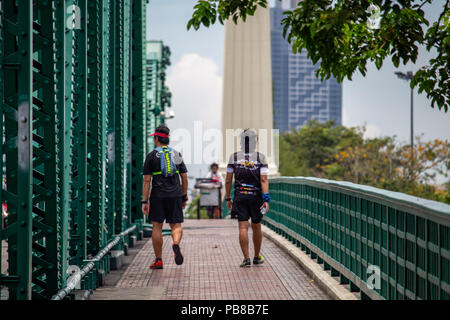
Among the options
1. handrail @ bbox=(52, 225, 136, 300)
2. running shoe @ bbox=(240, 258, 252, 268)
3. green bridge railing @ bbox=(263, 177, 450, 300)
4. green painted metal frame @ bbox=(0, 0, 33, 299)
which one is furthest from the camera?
running shoe @ bbox=(240, 258, 252, 268)

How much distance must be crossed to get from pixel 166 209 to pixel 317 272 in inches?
91.3

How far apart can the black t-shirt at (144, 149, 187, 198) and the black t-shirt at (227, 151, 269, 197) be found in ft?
2.43

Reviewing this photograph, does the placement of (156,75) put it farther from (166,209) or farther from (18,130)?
(18,130)

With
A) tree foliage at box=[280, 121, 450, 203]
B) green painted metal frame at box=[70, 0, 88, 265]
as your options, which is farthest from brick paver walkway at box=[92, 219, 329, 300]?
tree foliage at box=[280, 121, 450, 203]

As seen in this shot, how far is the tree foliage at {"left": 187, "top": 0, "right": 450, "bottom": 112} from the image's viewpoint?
5602mm

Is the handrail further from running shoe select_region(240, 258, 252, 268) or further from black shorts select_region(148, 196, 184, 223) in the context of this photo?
running shoe select_region(240, 258, 252, 268)

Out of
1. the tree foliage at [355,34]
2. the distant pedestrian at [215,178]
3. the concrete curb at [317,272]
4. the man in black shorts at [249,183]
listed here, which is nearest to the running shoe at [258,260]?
the man in black shorts at [249,183]

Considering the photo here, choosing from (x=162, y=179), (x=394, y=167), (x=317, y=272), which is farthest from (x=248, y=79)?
(x=317, y=272)

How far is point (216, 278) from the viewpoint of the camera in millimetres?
9656

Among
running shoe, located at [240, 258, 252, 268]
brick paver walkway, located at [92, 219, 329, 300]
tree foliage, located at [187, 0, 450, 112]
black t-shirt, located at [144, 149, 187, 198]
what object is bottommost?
brick paver walkway, located at [92, 219, 329, 300]

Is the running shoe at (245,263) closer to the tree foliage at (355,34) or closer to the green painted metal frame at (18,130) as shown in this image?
the tree foliage at (355,34)

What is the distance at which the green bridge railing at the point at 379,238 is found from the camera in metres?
5.27

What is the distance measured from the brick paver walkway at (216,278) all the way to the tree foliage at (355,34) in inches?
105

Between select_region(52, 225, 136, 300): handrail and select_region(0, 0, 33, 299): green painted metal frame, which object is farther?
select_region(52, 225, 136, 300): handrail
